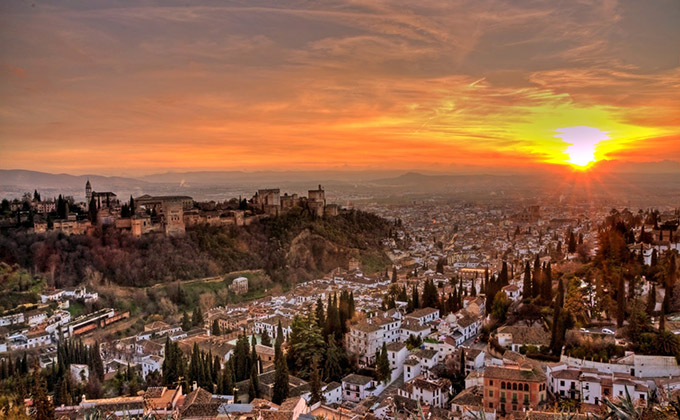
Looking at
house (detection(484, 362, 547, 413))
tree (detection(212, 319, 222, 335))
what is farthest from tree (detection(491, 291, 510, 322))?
tree (detection(212, 319, 222, 335))

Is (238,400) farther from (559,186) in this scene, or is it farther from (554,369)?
(559,186)

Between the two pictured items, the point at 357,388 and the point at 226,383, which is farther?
the point at 357,388

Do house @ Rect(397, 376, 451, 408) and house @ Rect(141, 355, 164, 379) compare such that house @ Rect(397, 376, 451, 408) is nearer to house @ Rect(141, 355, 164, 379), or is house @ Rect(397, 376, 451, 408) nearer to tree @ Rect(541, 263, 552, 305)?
tree @ Rect(541, 263, 552, 305)

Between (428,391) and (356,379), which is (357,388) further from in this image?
(428,391)

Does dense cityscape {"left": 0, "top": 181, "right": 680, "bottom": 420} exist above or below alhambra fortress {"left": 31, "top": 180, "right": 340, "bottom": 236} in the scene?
below

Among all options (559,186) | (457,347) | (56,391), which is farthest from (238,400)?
(559,186)

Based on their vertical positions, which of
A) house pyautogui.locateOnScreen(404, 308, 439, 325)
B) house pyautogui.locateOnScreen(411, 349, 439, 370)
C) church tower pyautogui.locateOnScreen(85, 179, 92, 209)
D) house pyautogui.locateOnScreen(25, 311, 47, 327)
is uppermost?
church tower pyautogui.locateOnScreen(85, 179, 92, 209)

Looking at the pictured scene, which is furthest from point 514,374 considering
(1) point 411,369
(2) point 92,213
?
(2) point 92,213
